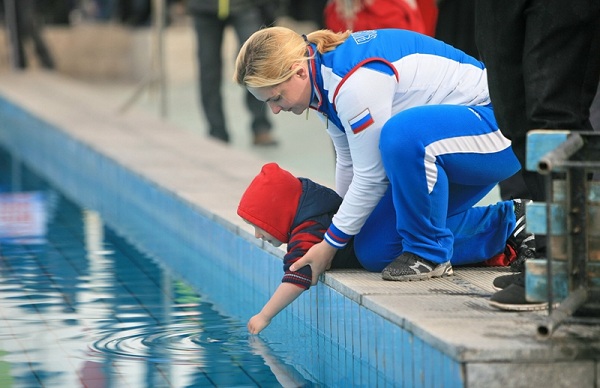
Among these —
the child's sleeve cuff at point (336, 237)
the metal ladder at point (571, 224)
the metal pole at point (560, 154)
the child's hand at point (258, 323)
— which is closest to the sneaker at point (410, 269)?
the child's sleeve cuff at point (336, 237)

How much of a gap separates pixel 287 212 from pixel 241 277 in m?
1.07

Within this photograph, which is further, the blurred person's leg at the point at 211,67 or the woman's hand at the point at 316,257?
the blurred person's leg at the point at 211,67

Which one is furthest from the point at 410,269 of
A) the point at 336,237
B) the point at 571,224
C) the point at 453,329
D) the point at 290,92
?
the point at 571,224

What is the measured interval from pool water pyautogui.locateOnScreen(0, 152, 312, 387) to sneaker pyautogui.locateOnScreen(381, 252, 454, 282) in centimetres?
37

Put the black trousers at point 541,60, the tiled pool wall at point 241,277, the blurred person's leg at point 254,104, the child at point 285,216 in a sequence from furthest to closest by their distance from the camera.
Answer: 1. the blurred person's leg at point 254,104
2. the child at point 285,216
3. the tiled pool wall at point 241,277
4. the black trousers at point 541,60

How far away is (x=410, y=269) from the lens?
3.52 m

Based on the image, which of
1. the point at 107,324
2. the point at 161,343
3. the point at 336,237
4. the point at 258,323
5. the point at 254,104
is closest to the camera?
the point at 336,237

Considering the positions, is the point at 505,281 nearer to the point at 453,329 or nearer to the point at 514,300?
the point at 514,300

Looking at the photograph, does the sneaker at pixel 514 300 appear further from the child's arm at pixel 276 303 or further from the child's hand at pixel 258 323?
the child's hand at pixel 258 323

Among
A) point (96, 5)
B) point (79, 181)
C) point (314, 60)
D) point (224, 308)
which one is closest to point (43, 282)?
point (224, 308)

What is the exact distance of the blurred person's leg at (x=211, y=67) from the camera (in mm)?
7586

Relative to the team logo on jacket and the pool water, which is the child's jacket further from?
the team logo on jacket

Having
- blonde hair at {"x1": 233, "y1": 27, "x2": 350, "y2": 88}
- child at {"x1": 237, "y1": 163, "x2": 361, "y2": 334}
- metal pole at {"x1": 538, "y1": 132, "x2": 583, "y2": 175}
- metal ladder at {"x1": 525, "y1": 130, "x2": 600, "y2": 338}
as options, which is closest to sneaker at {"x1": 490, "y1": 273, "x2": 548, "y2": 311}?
metal ladder at {"x1": 525, "y1": 130, "x2": 600, "y2": 338}

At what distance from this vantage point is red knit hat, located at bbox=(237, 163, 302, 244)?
3.64 metres
